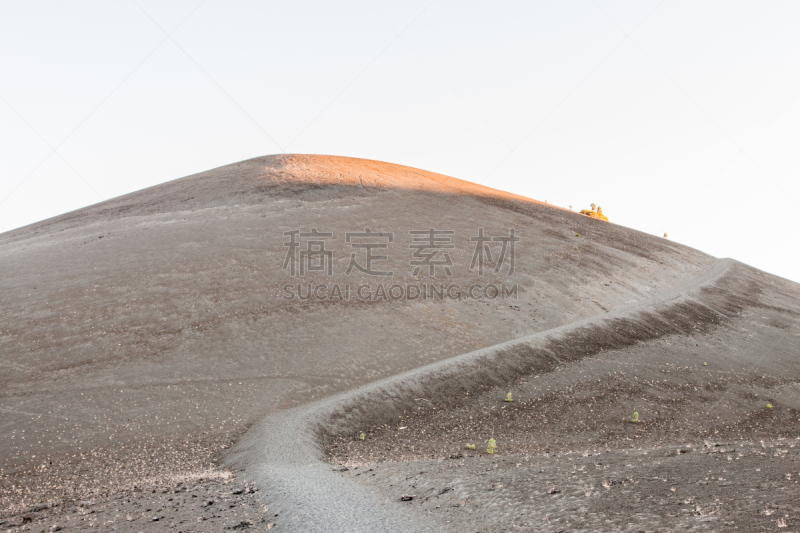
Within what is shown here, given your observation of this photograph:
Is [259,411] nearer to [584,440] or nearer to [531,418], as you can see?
[531,418]

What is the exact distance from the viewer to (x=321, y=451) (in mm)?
10781

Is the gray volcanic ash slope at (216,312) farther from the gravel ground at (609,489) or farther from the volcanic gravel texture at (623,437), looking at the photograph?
the gravel ground at (609,489)

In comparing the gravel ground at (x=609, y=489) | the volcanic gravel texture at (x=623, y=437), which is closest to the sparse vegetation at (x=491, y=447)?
the volcanic gravel texture at (x=623, y=437)

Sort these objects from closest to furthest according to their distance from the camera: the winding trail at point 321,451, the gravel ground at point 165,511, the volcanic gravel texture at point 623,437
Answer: the volcanic gravel texture at point 623,437 < the winding trail at point 321,451 < the gravel ground at point 165,511

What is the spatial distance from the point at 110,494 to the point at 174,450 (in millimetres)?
1860

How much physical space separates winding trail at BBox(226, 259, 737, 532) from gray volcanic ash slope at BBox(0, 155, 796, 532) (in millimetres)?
549

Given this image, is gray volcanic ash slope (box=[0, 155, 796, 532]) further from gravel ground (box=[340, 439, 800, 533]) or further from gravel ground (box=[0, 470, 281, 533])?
gravel ground (box=[340, 439, 800, 533])

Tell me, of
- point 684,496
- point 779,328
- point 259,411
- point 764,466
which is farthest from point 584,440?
point 779,328

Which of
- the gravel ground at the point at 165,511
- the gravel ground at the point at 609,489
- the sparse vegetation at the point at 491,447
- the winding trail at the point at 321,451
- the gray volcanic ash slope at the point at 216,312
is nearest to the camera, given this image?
the gravel ground at the point at 609,489

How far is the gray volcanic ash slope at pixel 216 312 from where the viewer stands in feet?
35.8

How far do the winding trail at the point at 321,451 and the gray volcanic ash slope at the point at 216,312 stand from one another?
1.80 feet

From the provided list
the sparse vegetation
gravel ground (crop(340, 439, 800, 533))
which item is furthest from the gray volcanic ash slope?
gravel ground (crop(340, 439, 800, 533))

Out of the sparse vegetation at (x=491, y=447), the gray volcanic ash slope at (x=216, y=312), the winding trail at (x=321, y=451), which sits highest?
the gray volcanic ash slope at (x=216, y=312)

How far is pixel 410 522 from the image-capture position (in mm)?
6535
